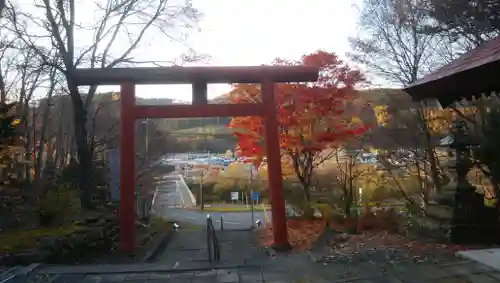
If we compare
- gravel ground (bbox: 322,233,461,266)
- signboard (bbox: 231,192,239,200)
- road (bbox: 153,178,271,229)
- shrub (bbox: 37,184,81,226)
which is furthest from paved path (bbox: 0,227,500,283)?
signboard (bbox: 231,192,239,200)

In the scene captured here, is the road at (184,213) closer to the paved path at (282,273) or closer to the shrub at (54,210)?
the shrub at (54,210)

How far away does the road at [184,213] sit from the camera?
25656 mm

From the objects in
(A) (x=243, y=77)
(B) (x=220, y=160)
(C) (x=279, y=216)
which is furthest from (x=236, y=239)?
(B) (x=220, y=160)

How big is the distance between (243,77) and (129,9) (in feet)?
19.1

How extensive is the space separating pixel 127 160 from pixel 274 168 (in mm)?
3237

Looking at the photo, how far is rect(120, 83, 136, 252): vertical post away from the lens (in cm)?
988

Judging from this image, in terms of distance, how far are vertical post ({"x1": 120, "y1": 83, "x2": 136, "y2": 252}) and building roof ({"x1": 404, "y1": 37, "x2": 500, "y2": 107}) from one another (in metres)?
6.51

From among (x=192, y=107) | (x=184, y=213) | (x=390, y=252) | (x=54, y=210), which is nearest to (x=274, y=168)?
(x=192, y=107)

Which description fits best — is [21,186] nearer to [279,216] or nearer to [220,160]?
[279,216]

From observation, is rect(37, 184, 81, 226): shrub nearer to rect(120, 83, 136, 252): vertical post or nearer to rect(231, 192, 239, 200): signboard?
rect(120, 83, 136, 252): vertical post

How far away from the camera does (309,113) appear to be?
534 inches

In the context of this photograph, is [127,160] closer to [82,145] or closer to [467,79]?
[82,145]

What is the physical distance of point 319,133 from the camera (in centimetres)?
1357

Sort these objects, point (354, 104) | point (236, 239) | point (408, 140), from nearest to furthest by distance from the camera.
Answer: point (408, 140) → point (354, 104) → point (236, 239)
